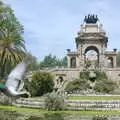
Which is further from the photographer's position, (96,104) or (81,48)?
(81,48)

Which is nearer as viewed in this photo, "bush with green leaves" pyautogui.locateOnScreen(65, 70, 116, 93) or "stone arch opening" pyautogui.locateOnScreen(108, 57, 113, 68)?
"bush with green leaves" pyautogui.locateOnScreen(65, 70, 116, 93)

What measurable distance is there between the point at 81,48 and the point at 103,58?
515cm

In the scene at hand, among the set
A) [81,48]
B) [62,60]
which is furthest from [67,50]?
[62,60]

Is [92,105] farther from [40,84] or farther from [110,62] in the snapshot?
[110,62]

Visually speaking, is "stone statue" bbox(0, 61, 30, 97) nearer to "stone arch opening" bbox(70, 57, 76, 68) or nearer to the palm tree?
the palm tree

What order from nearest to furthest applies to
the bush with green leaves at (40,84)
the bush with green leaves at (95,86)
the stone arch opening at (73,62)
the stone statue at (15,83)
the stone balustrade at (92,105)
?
the stone statue at (15,83) → the stone balustrade at (92,105) → the bush with green leaves at (40,84) → the bush with green leaves at (95,86) → the stone arch opening at (73,62)

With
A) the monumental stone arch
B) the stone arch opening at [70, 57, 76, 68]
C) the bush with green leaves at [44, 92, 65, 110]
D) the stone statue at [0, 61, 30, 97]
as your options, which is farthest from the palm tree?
the stone arch opening at [70, 57, 76, 68]

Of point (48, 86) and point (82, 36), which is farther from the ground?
point (82, 36)

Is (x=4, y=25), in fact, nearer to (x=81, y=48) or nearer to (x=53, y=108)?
(x=53, y=108)

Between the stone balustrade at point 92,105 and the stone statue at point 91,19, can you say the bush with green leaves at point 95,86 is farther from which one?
the stone statue at point 91,19

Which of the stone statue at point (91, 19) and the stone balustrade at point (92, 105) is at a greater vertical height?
the stone statue at point (91, 19)

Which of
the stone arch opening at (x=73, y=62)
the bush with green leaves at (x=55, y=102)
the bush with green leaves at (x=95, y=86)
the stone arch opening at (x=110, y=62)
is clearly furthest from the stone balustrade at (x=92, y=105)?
the stone arch opening at (x=110, y=62)

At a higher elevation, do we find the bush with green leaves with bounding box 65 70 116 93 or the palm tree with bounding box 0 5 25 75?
the palm tree with bounding box 0 5 25 75

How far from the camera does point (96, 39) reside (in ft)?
263
